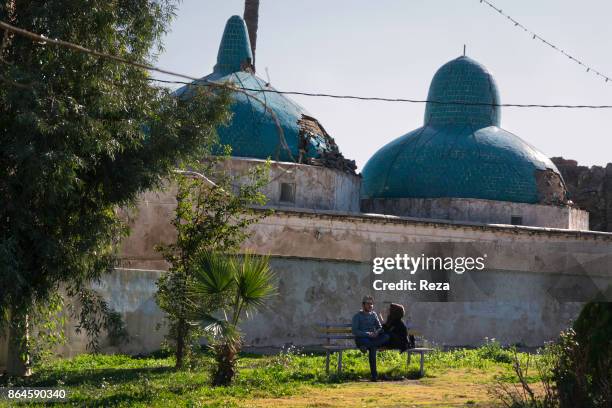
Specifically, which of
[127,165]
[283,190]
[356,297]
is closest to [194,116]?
[127,165]

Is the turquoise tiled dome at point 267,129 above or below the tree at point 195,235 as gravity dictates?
above

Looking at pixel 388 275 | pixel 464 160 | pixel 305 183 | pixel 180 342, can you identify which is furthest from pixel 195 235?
pixel 464 160

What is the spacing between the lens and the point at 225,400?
10.8 m

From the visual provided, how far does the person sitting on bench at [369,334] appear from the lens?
1281 cm

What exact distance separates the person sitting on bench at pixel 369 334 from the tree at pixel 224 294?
1454 mm

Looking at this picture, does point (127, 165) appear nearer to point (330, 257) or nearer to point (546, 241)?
point (330, 257)

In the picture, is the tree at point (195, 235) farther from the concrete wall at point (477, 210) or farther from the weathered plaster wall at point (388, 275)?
the concrete wall at point (477, 210)

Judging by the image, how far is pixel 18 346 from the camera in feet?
44.8

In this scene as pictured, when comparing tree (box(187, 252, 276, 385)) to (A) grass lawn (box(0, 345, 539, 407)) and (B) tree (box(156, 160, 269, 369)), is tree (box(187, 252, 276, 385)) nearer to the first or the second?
(A) grass lawn (box(0, 345, 539, 407))

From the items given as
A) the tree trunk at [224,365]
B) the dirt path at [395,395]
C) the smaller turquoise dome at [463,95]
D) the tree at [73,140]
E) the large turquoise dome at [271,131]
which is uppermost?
the smaller turquoise dome at [463,95]

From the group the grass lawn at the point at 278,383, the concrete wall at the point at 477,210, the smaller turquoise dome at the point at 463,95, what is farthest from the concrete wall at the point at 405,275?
the smaller turquoise dome at the point at 463,95

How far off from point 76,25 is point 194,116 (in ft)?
7.76

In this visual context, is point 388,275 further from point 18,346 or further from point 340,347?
point 18,346

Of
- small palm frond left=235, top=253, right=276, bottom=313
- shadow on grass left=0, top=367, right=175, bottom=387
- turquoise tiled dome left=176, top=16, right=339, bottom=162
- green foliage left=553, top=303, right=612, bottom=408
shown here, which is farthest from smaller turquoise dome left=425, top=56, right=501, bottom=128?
green foliage left=553, top=303, right=612, bottom=408
